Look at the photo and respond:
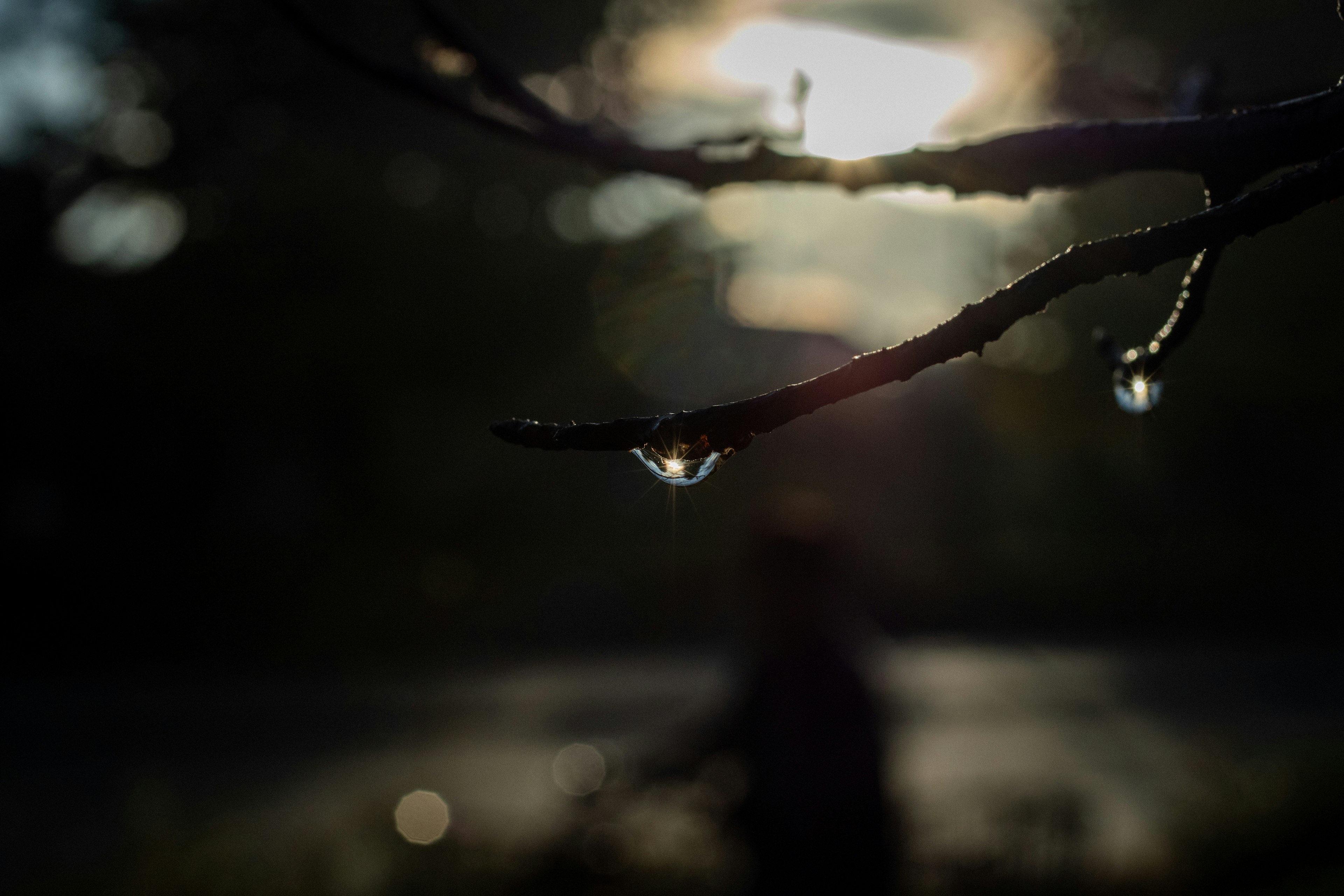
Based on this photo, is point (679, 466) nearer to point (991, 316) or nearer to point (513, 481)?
point (991, 316)

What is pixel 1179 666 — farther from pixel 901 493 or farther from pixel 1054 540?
pixel 901 493

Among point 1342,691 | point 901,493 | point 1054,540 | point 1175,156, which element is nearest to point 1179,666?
point 1342,691

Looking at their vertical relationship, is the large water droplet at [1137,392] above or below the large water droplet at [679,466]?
above

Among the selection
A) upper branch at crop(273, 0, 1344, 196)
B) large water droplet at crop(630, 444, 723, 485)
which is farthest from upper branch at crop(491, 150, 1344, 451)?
upper branch at crop(273, 0, 1344, 196)

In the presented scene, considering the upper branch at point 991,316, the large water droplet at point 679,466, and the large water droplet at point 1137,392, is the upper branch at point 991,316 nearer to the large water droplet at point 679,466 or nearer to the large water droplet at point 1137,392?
the large water droplet at point 679,466

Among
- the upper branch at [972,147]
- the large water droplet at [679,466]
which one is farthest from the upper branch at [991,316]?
the upper branch at [972,147]
